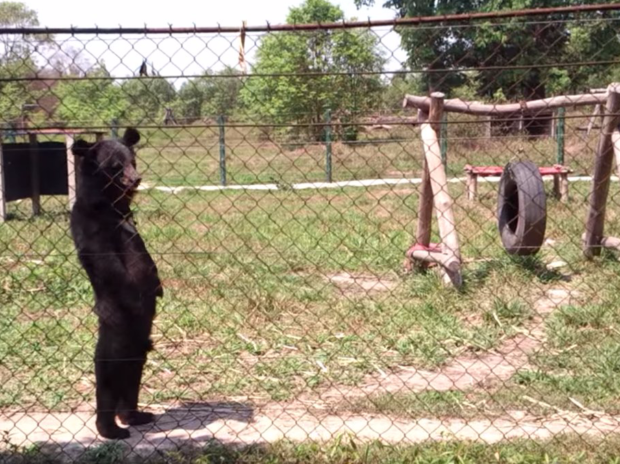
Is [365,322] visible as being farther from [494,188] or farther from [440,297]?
[494,188]

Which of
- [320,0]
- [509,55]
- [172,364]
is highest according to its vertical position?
[320,0]

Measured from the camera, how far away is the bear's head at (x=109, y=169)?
4.38 m

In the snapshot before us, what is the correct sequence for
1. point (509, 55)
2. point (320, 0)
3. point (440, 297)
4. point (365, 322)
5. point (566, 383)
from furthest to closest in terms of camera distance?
point (320, 0) < point (509, 55) < point (440, 297) < point (365, 322) < point (566, 383)

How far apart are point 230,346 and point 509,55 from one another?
21.8 meters

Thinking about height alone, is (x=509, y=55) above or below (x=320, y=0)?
below

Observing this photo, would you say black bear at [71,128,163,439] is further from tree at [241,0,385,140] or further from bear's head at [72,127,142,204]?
tree at [241,0,385,140]

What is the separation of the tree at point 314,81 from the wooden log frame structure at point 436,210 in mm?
693

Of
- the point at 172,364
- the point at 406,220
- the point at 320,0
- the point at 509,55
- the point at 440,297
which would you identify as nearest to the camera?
the point at 172,364

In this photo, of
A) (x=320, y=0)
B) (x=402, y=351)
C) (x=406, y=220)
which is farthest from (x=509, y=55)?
(x=402, y=351)

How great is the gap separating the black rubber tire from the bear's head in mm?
3857

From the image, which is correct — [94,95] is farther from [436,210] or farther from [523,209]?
[523,209]

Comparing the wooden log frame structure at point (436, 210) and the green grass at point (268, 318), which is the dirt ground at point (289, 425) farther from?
the wooden log frame structure at point (436, 210)

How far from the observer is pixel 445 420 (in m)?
4.64

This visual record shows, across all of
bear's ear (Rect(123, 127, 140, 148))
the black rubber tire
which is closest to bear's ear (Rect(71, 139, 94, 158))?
bear's ear (Rect(123, 127, 140, 148))
